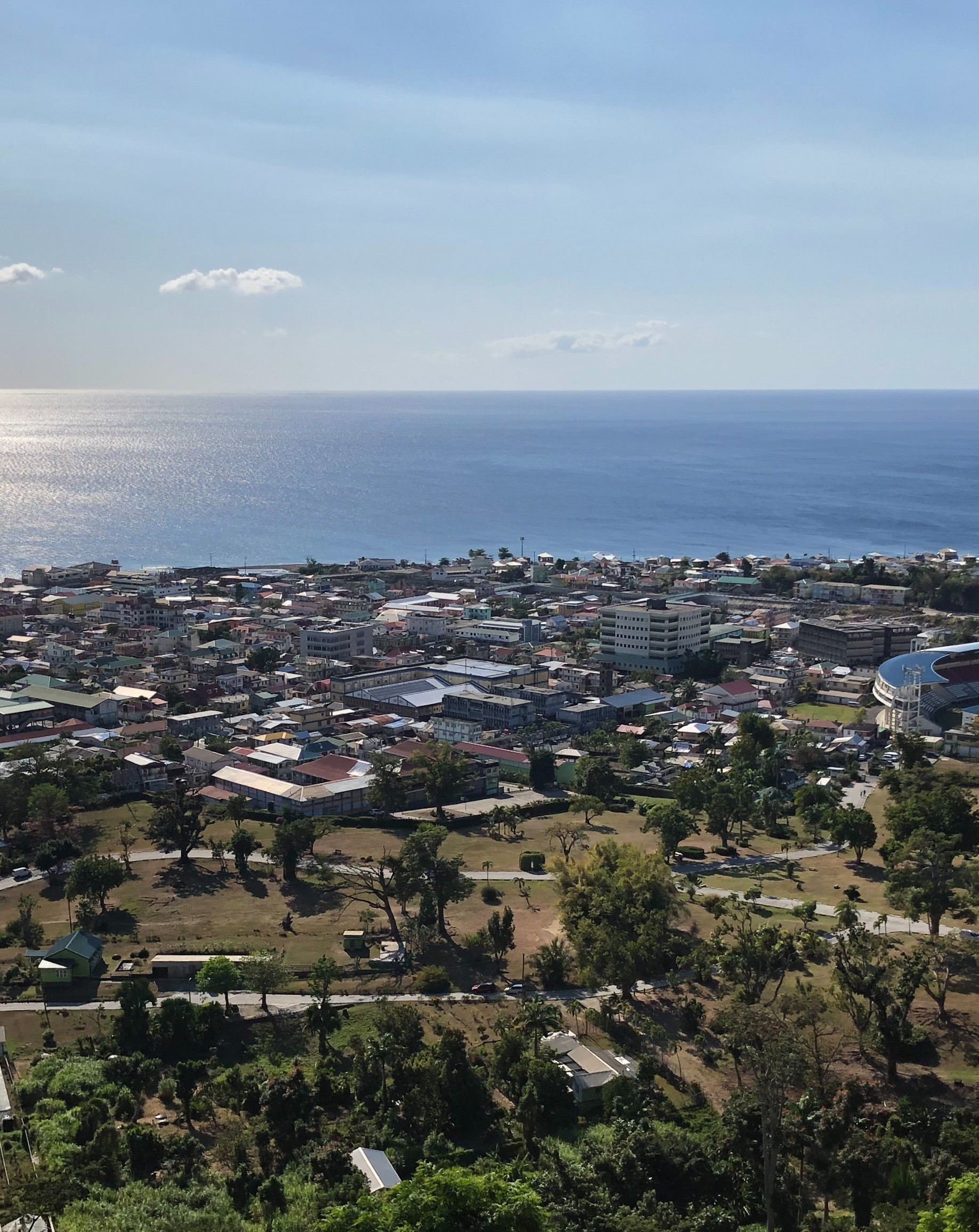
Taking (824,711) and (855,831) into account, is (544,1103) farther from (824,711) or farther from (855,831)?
(824,711)

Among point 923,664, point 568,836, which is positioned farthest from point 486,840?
point 923,664

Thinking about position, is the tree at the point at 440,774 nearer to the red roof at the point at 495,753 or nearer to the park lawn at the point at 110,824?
the red roof at the point at 495,753

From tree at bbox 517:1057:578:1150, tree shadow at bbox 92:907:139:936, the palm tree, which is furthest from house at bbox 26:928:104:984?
tree at bbox 517:1057:578:1150

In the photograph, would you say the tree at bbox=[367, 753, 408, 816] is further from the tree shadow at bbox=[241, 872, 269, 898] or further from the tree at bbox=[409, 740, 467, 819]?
the tree shadow at bbox=[241, 872, 269, 898]

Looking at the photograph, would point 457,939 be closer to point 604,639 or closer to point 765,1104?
point 765,1104

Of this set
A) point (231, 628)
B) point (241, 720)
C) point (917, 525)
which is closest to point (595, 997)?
point (241, 720)

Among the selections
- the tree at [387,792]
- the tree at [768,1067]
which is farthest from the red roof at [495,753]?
the tree at [768,1067]
